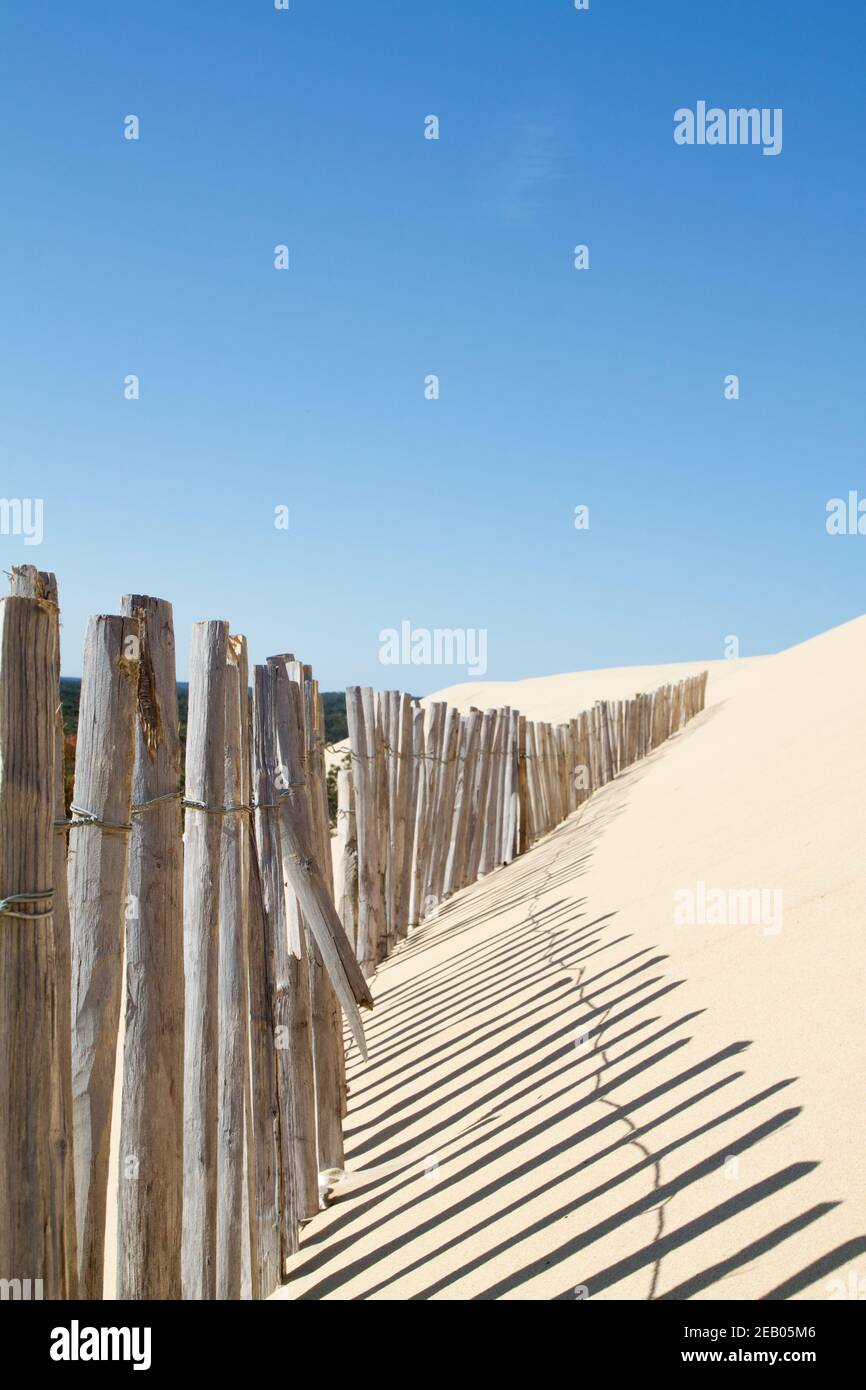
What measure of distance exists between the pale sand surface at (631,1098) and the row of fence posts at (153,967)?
0.45 m

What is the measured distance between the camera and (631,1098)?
2.98 metres

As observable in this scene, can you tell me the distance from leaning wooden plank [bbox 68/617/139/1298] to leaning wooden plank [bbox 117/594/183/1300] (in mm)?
96

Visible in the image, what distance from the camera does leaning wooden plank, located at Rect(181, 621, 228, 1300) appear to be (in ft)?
7.65

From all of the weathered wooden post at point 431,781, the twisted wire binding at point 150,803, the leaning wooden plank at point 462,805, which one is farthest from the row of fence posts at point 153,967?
the leaning wooden plank at point 462,805

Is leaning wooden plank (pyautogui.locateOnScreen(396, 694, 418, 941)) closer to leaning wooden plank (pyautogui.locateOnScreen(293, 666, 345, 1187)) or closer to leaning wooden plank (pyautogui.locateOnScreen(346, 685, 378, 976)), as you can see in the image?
leaning wooden plank (pyautogui.locateOnScreen(346, 685, 378, 976))

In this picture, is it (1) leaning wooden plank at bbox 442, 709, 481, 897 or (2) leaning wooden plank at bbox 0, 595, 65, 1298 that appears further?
(1) leaning wooden plank at bbox 442, 709, 481, 897

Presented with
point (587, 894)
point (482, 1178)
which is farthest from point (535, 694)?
point (482, 1178)

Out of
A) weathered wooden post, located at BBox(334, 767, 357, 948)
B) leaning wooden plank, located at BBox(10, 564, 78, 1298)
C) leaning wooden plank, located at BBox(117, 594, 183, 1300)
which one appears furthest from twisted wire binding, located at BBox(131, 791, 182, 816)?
weathered wooden post, located at BBox(334, 767, 357, 948)

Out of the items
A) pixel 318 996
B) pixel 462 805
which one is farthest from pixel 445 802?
pixel 318 996

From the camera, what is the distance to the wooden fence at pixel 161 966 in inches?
66.2

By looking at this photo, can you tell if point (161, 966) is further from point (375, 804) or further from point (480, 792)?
point (480, 792)

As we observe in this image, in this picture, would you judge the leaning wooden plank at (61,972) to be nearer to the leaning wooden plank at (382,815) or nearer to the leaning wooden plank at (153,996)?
the leaning wooden plank at (153,996)

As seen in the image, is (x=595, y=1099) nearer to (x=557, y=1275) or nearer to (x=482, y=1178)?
(x=482, y=1178)

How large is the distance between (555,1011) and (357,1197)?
105 centimetres
